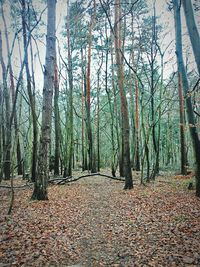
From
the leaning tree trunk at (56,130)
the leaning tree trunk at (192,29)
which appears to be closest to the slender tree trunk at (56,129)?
the leaning tree trunk at (56,130)

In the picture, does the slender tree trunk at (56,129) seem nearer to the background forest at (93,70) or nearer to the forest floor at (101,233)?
the background forest at (93,70)

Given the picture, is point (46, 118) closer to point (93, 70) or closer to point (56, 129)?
point (56, 129)

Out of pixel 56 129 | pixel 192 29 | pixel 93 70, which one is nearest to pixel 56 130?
pixel 56 129

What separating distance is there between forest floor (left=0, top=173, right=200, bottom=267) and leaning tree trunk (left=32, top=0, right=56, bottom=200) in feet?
1.87

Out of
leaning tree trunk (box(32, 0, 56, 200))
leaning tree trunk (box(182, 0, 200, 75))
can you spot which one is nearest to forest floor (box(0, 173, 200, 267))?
leaning tree trunk (box(32, 0, 56, 200))

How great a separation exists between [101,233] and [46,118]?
4.63 m

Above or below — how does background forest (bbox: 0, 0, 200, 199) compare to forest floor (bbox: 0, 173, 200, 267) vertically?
above

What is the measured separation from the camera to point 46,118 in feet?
28.6

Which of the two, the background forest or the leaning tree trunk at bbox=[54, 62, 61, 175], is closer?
the background forest

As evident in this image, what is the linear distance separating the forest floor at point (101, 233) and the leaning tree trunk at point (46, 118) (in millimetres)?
569

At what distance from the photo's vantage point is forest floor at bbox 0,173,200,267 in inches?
172

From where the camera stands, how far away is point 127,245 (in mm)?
5016

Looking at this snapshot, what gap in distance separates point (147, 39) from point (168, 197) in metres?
10.9

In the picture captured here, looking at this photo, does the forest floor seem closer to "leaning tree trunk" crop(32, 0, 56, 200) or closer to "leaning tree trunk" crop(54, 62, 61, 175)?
"leaning tree trunk" crop(32, 0, 56, 200)
